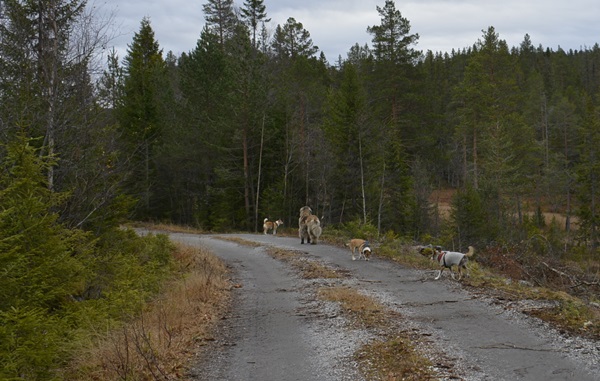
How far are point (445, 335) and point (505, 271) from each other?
9.36 meters

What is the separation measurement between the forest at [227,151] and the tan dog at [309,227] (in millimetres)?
2699

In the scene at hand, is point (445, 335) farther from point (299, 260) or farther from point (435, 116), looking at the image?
point (435, 116)

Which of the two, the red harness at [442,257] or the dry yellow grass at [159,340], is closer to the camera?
the dry yellow grass at [159,340]

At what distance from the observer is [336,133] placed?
107 feet

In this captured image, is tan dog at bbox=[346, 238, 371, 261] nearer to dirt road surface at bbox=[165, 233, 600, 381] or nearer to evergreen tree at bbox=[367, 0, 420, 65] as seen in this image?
dirt road surface at bbox=[165, 233, 600, 381]

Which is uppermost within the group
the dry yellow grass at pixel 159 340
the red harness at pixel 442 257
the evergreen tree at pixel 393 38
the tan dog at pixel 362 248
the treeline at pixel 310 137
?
the evergreen tree at pixel 393 38

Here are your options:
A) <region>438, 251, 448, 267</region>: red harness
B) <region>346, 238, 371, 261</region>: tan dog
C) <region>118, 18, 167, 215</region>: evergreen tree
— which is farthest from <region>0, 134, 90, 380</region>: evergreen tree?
<region>118, 18, 167, 215</region>: evergreen tree

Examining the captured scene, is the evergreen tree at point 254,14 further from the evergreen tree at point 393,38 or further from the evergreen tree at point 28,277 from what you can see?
the evergreen tree at point 28,277

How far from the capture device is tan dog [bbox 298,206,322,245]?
809 inches

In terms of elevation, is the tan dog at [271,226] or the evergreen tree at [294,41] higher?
the evergreen tree at [294,41]

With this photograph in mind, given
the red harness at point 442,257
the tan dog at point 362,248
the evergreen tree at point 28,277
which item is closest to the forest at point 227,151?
the evergreen tree at point 28,277

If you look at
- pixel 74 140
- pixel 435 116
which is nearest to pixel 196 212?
pixel 435 116

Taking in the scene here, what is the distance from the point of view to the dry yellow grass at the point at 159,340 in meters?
6.34

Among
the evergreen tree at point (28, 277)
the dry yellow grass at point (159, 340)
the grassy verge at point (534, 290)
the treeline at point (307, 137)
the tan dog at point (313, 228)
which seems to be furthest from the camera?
the treeline at point (307, 137)
